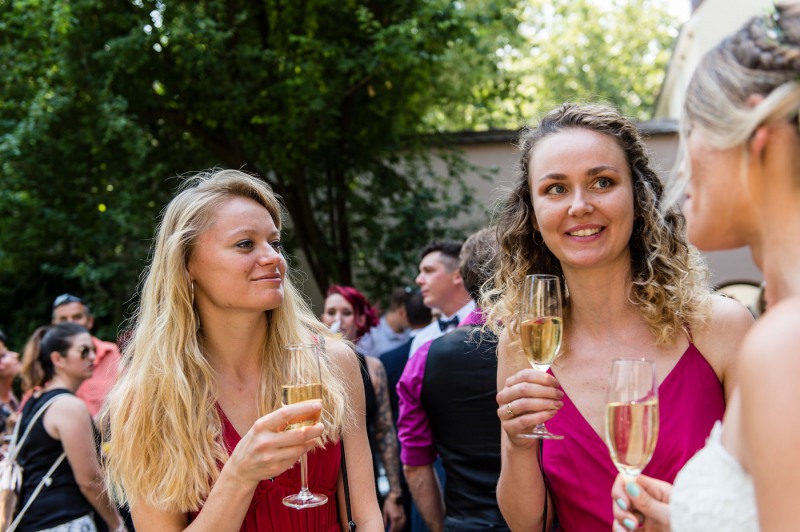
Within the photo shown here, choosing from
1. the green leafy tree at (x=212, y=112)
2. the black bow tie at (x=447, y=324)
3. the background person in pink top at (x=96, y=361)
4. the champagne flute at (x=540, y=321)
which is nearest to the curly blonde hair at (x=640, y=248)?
the champagne flute at (x=540, y=321)

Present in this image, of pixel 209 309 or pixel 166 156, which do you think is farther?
pixel 166 156

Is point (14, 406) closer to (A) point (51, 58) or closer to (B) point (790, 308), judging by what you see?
(A) point (51, 58)

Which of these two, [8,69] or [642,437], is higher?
[8,69]

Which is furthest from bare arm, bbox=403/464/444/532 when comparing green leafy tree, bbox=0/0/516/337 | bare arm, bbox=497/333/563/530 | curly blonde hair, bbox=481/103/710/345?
green leafy tree, bbox=0/0/516/337

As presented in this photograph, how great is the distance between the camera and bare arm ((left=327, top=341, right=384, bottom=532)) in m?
2.93

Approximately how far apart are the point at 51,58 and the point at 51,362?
6.49m

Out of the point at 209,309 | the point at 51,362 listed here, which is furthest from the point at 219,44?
the point at 209,309

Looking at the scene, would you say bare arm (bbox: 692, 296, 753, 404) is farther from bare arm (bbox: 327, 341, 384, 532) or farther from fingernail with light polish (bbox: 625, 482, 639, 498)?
bare arm (bbox: 327, 341, 384, 532)

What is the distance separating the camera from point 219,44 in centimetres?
1041

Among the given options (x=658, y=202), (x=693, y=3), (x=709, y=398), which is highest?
(x=693, y=3)

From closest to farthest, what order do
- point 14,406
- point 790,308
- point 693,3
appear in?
point 790,308 < point 14,406 < point 693,3

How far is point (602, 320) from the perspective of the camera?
2.85m

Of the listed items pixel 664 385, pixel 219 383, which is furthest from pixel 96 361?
pixel 664 385

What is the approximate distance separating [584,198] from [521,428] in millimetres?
841
